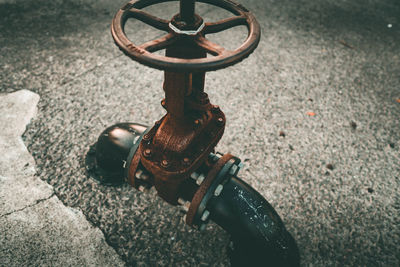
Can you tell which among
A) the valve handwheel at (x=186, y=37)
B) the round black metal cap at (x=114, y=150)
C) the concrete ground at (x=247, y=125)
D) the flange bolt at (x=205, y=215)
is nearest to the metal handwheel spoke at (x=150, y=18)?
the valve handwheel at (x=186, y=37)

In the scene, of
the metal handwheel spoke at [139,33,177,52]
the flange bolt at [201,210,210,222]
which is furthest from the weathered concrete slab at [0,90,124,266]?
the metal handwheel spoke at [139,33,177,52]

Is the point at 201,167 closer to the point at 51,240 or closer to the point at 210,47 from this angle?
the point at 210,47

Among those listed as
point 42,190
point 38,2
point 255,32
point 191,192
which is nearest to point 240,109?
point 191,192

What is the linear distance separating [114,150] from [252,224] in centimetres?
83

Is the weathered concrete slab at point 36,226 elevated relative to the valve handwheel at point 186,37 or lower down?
lower down

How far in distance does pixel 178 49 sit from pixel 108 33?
2.21 meters

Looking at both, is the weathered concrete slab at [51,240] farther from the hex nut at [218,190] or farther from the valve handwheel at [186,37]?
the valve handwheel at [186,37]

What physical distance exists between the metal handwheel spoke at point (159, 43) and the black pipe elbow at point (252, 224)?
68cm

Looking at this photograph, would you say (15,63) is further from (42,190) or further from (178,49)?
(178,49)

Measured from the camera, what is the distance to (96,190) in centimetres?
178

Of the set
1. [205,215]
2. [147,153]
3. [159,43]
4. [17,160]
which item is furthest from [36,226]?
[159,43]

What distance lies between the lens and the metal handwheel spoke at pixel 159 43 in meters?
0.91

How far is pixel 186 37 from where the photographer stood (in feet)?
3.13

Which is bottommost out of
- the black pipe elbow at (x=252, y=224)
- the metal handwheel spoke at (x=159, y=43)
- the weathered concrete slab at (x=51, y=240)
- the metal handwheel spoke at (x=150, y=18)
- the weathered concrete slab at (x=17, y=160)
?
the weathered concrete slab at (x=51, y=240)
